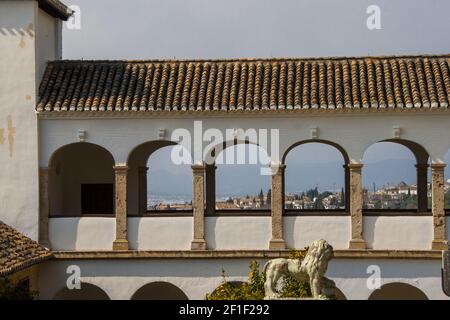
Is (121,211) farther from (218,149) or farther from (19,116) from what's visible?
(19,116)

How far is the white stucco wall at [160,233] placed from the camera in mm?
25547

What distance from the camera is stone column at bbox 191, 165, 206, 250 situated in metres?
25.4

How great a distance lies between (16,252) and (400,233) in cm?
890

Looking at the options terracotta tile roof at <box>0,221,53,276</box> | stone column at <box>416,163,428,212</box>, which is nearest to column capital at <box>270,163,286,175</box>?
stone column at <box>416,163,428,212</box>

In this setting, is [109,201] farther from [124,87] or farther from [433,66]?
[433,66]

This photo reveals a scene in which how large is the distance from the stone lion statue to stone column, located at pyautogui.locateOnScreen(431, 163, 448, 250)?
6.97 m

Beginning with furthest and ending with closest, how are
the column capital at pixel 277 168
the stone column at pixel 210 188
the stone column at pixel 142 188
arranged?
the stone column at pixel 142 188, the stone column at pixel 210 188, the column capital at pixel 277 168

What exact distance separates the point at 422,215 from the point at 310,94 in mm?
3908

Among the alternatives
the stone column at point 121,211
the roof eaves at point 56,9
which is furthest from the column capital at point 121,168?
the roof eaves at point 56,9

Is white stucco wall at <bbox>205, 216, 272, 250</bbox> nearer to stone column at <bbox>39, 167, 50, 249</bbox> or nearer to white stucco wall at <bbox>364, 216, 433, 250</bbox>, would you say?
white stucco wall at <bbox>364, 216, 433, 250</bbox>

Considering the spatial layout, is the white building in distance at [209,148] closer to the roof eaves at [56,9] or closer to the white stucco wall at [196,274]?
the white stucco wall at [196,274]

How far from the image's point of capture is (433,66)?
26000mm

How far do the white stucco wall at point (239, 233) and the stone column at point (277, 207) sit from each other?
0.15m
